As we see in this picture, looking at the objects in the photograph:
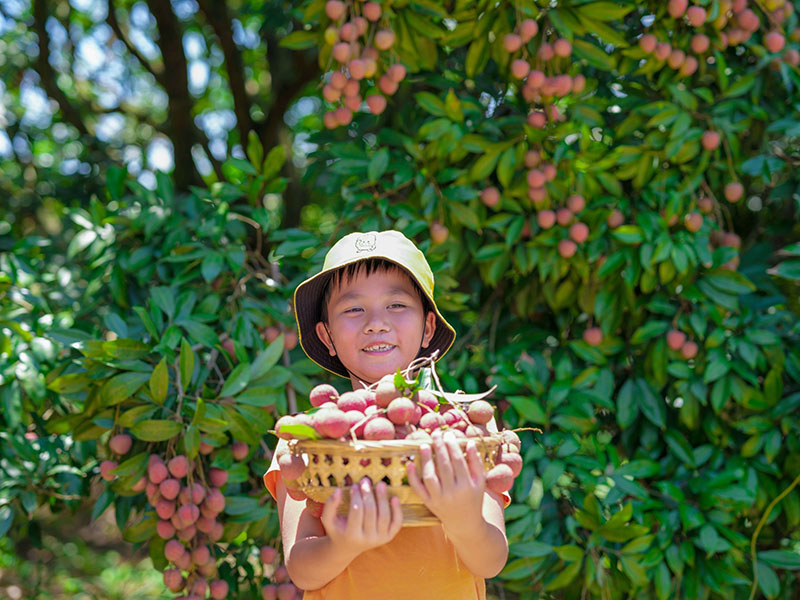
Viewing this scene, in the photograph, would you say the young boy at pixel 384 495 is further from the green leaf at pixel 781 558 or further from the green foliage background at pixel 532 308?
the green leaf at pixel 781 558

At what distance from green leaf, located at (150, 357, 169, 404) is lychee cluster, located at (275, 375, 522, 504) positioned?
0.80 m

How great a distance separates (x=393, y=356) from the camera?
1.21 m

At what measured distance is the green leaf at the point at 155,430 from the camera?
1718 mm

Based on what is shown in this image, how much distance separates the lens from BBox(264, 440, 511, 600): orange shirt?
1099mm

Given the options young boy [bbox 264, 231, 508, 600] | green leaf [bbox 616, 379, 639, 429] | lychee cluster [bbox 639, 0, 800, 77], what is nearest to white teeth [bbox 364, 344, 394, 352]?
young boy [bbox 264, 231, 508, 600]

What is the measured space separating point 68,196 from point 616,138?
2251 mm

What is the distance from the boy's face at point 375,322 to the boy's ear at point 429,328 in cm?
7

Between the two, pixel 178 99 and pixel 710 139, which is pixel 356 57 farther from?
pixel 178 99

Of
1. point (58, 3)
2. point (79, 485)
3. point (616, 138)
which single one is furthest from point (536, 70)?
point (58, 3)

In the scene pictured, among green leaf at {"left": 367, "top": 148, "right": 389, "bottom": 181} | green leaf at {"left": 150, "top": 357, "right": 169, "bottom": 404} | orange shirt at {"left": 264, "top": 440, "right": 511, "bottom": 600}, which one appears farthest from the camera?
green leaf at {"left": 367, "top": 148, "right": 389, "bottom": 181}

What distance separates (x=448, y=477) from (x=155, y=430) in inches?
40.8

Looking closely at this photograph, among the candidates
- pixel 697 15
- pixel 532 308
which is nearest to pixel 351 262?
pixel 532 308

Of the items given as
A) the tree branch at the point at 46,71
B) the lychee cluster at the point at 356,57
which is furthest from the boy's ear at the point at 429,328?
the tree branch at the point at 46,71

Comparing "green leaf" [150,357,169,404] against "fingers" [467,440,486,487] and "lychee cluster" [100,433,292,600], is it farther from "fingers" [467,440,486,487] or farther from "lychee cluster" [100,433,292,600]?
"fingers" [467,440,486,487]
